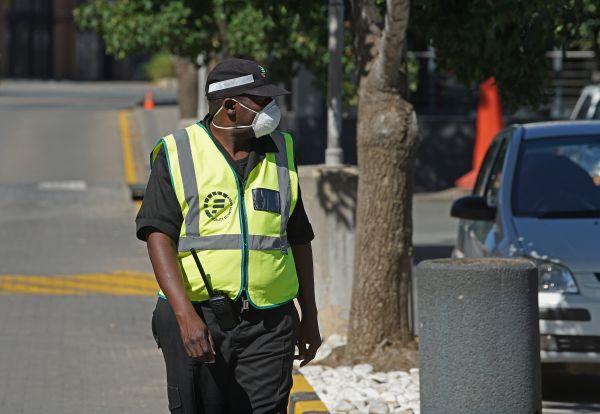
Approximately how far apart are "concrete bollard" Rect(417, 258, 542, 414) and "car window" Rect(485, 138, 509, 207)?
3767mm

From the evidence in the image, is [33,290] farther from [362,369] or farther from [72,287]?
[362,369]

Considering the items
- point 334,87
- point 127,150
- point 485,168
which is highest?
point 334,87

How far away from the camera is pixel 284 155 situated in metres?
5.24

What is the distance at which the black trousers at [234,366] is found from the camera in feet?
16.6

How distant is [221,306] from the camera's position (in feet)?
16.4

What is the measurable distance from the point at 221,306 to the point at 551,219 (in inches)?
171

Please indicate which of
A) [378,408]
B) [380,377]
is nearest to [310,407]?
[378,408]

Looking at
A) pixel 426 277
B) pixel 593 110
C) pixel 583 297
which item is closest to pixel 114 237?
pixel 593 110

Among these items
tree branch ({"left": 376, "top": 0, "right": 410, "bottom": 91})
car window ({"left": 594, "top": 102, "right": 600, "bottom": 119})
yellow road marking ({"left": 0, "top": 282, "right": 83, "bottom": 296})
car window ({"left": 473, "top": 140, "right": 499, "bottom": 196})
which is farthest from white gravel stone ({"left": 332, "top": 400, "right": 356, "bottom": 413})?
car window ({"left": 594, "top": 102, "right": 600, "bottom": 119})

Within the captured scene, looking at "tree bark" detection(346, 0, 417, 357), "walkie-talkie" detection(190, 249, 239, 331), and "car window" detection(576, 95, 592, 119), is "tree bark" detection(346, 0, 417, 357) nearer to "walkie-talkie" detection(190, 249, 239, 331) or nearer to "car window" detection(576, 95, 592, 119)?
"walkie-talkie" detection(190, 249, 239, 331)

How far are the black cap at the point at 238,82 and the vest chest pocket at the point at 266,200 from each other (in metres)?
0.34

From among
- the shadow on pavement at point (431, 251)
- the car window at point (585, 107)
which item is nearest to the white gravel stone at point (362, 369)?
the shadow on pavement at point (431, 251)

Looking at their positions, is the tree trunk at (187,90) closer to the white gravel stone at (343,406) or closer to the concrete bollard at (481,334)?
the white gravel stone at (343,406)

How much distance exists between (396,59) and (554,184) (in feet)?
5.26
